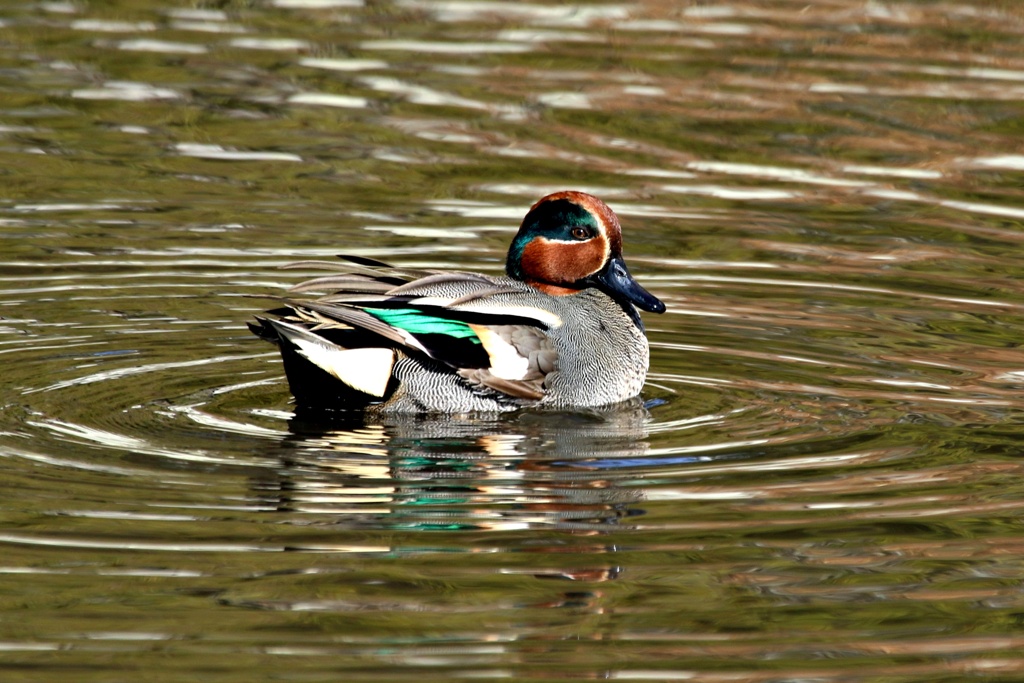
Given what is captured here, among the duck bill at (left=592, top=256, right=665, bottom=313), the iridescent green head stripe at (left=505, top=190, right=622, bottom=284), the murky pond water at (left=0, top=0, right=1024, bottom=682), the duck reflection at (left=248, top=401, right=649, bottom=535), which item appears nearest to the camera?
the murky pond water at (left=0, top=0, right=1024, bottom=682)

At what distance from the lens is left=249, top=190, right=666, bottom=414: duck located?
8922 mm

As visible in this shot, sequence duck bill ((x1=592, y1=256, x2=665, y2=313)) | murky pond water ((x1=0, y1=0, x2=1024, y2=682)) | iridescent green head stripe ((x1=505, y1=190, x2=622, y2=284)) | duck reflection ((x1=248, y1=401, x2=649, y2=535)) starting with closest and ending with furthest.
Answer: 1. murky pond water ((x1=0, y1=0, x2=1024, y2=682))
2. duck reflection ((x1=248, y1=401, x2=649, y2=535))
3. iridescent green head stripe ((x1=505, y1=190, x2=622, y2=284))
4. duck bill ((x1=592, y1=256, x2=665, y2=313))

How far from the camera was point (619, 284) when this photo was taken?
9891 mm

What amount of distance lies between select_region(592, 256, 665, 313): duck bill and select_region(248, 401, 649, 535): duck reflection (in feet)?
2.03

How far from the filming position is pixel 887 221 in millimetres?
13023

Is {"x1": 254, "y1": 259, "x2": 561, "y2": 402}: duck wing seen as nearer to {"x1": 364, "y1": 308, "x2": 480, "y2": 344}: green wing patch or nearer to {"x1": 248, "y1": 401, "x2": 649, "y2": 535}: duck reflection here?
{"x1": 364, "y1": 308, "x2": 480, "y2": 344}: green wing patch

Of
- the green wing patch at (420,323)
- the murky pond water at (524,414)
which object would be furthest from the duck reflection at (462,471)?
the green wing patch at (420,323)

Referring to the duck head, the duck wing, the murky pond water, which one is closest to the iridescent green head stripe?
the duck head

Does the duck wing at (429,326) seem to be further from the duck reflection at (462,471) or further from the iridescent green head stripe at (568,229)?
the iridescent green head stripe at (568,229)

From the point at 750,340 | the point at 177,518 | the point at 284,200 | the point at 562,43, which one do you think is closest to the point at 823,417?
the point at 750,340

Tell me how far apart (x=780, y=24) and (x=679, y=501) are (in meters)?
10.9

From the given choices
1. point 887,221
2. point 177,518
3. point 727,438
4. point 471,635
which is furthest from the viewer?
point 887,221

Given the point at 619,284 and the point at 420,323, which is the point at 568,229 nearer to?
the point at 619,284

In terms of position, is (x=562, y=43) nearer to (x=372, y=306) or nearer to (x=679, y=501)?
(x=372, y=306)
